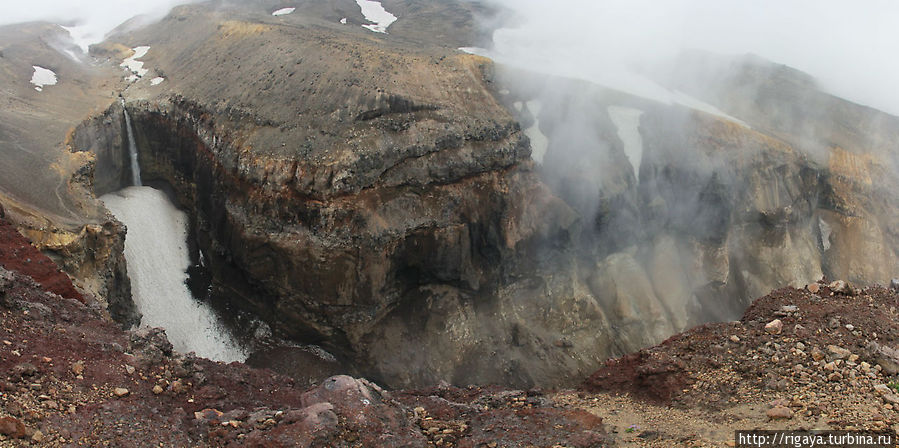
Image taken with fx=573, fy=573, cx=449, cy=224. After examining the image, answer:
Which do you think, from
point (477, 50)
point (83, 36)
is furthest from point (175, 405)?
point (83, 36)

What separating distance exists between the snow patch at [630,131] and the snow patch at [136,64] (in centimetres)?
2973

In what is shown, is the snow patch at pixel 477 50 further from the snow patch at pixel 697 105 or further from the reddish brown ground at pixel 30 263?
the reddish brown ground at pixel 30 263

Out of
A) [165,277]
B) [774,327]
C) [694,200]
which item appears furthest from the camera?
[694,200]

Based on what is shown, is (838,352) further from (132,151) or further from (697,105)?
(132,151)

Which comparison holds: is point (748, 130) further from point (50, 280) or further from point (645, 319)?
point (50, 280)

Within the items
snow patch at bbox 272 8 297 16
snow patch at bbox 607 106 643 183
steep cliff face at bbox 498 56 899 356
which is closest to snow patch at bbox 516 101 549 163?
steep cliff face at bbox 498 56 899 356

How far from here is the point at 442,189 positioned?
28.1 meters

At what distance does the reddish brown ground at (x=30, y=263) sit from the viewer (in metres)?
15.5

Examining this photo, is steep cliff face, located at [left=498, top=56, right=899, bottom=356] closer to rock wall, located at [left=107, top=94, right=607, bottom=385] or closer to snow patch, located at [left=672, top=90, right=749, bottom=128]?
snow patch, located at [left=672, top=90, right=749, bottom=128]

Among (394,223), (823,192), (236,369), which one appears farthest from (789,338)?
(823,192)

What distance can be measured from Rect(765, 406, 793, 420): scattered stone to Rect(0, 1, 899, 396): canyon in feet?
60.2

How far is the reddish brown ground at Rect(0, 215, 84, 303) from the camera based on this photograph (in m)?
15.5

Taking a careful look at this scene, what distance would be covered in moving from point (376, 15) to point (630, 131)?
23.8 meters

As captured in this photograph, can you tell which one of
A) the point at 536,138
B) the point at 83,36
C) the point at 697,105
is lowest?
the point at 83,36
